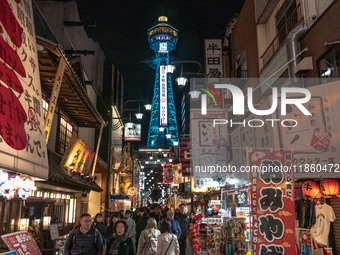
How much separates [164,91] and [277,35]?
5457 centimetres

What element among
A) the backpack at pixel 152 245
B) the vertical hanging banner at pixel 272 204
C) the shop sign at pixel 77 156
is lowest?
the backpack at pixel 152 245

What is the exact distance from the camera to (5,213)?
9938mm

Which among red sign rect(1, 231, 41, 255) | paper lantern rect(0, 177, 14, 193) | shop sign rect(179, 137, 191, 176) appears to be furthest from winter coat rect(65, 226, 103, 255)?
shop sign rect(179, 137, 191, 176)

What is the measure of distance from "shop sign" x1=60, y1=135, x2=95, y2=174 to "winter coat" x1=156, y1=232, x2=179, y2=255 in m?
7.80

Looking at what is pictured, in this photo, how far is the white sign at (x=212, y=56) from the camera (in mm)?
19156

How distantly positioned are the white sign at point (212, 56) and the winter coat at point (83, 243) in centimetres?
1391

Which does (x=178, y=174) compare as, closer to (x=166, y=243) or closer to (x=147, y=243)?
(x=147, y=243)

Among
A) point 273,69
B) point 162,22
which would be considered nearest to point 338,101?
point 273,69

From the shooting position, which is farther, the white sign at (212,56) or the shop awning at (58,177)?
the white sign at (212,56)

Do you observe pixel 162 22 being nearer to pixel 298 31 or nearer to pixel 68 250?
pixel 298 31

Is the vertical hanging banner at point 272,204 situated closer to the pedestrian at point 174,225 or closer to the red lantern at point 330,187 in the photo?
the red lantern at point 330,187

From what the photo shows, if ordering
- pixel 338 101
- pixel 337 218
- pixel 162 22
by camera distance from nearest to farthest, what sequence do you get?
pixel 338 101
pixel 337 218
pixel 162 22

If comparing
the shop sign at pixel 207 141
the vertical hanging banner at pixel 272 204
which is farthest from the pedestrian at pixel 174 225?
the vertical hanging banner at pixel 272 204

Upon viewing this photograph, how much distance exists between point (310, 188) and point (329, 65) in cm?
432
